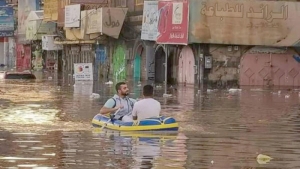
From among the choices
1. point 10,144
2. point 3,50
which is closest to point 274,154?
point 10,144

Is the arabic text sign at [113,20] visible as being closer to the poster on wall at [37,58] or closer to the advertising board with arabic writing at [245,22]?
the advertising board with arabic writing at [245,22]

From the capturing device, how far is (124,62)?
66.2 metres

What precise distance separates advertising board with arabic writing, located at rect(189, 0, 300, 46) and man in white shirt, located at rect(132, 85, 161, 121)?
101 feet

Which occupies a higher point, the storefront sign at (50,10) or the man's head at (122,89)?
the storefront sign at (50,10)

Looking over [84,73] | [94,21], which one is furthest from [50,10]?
[84,73]

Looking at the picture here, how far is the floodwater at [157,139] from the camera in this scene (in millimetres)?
14078

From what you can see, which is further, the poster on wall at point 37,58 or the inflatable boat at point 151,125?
the poster on wall at point 37,58

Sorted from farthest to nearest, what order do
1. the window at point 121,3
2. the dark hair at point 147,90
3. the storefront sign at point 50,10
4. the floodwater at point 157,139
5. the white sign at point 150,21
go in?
the storefront sign at point 50,10, the window at point 121,3, the white sign at point 150,21, the dark hair at point 147,90, the floodwater at point 157,139

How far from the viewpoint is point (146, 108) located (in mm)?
18750

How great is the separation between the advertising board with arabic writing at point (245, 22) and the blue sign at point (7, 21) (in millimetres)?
51007

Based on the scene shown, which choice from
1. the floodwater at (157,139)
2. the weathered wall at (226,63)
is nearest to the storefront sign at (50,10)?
the weathered wall at (226,63)

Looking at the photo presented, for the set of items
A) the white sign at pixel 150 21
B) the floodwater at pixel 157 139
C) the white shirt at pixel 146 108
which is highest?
the white sign at pixel 150 21

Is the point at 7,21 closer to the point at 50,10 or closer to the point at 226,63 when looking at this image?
the point at 50,10

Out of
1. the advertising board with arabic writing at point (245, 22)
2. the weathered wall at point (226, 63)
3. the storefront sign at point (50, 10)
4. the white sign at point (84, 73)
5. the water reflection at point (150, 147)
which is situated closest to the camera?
the water reflection at point (150, 147)
